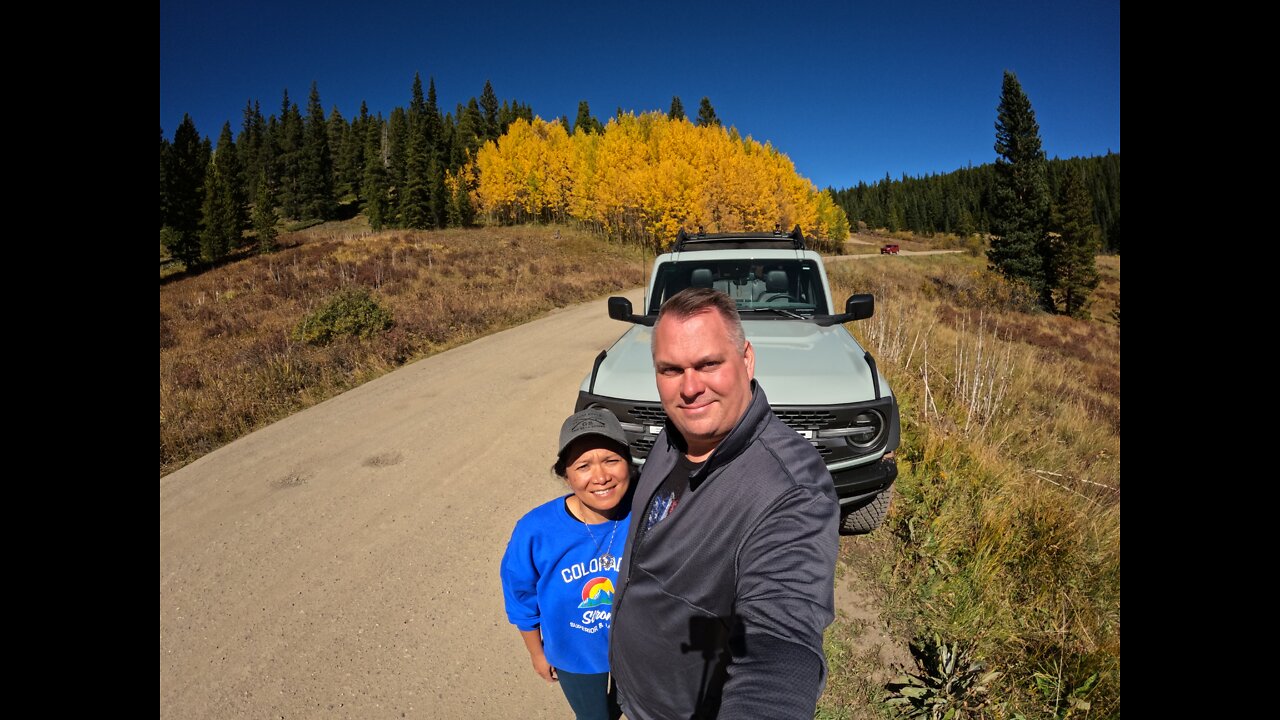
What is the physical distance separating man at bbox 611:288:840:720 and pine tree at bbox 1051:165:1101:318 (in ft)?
145

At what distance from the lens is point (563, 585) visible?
191 cm

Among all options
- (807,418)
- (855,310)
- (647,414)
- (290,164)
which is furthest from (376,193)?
(807,418)

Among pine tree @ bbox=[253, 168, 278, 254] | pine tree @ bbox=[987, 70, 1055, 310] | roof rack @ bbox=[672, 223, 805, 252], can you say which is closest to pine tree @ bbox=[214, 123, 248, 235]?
pine tree @ bbox=[253, 168, 278, 254]

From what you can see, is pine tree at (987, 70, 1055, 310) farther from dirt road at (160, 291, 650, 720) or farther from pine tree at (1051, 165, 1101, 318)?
dirt road at (160, 291, 650, 720)

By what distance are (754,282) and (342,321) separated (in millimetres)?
10119

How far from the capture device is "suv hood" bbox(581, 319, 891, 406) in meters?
3.13

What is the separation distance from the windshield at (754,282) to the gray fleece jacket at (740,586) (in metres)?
3.56

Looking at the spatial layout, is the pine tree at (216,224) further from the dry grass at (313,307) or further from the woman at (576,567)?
the woman at (576,567)

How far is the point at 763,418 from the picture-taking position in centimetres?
136
